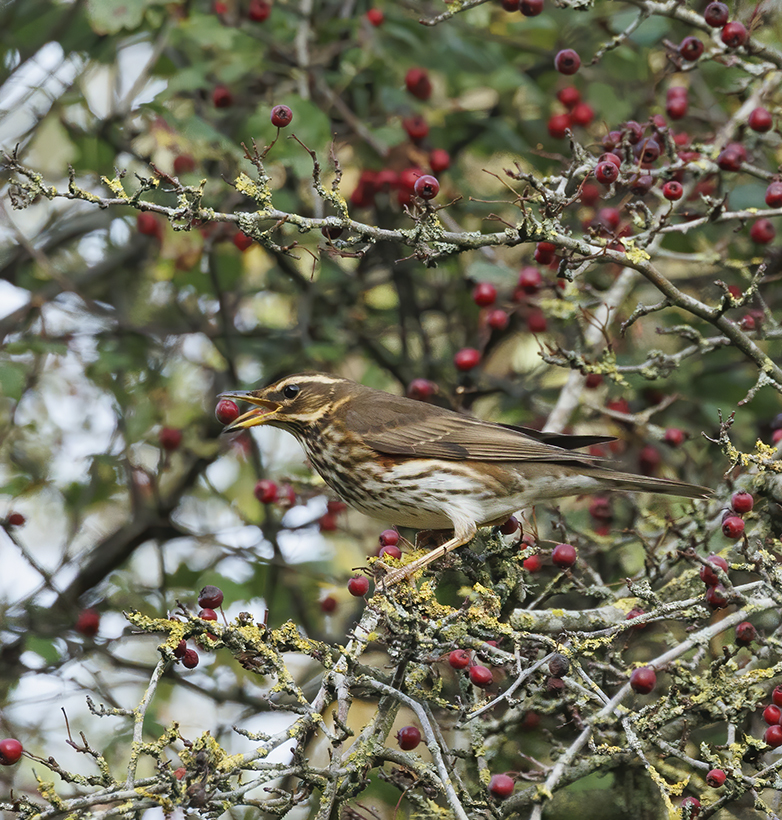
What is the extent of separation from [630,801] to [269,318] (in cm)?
476

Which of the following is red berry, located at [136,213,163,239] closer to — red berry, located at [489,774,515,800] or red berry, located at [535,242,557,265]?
red berry, located at [535,242,557,265]

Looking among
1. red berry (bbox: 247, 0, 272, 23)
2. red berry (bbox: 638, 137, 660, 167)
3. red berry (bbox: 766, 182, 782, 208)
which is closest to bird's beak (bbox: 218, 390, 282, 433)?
red berry (bbox: 638, 137, 660, 167)

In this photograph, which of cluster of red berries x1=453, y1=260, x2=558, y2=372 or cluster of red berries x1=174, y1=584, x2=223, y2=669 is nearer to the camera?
cluster of red berries x1=174, y1=584, x2=223, y2=669

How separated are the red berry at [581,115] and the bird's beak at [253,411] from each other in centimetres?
274

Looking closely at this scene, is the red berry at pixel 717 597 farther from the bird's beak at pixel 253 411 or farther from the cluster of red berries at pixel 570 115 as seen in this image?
the cluster of red berries at pixel 570 115

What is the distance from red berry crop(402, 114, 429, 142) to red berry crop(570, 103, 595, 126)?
37.3 inches

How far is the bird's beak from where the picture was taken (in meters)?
4.94

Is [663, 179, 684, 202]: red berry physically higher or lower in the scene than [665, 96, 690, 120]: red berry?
lower

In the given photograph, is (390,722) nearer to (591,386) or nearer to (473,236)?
(473,236)

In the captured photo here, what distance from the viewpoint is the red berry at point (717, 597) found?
3.34 m

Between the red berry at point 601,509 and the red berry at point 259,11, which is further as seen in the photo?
the red berry at point 259,11

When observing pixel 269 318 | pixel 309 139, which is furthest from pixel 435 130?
pixel 269 318

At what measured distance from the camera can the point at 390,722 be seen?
3.44 meters

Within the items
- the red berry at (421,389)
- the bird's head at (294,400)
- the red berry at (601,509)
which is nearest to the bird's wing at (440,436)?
the bird's head at (294,400)
